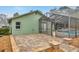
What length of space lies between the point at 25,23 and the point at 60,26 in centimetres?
39

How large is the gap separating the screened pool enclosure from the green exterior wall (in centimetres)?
6

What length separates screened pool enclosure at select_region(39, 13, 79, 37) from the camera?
1.94 m

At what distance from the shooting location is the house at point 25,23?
1921 millimetres

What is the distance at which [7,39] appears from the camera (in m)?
1.89

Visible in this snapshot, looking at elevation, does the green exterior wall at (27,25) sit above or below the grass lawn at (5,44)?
above

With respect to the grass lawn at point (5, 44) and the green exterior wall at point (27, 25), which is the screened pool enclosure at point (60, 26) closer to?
the green exterior wall at point (27, 25)

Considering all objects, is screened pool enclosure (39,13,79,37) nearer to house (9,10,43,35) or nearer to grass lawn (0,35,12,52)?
house (9,10,43,35)

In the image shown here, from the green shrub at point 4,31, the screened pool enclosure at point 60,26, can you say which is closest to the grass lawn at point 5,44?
the green shrub at point 4,31

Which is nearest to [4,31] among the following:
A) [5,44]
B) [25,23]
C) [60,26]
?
[5,44]

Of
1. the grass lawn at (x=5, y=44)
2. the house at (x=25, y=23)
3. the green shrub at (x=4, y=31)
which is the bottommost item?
the grass lawn at (x=5, y=44)

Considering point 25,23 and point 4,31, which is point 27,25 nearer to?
point 25,23

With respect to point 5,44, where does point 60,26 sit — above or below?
above

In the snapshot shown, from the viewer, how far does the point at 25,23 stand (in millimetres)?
1928
